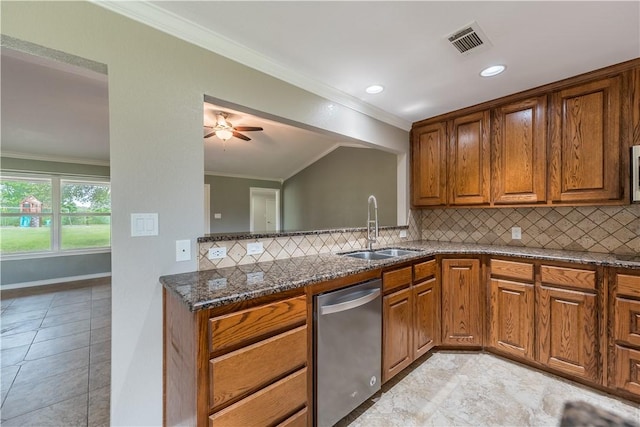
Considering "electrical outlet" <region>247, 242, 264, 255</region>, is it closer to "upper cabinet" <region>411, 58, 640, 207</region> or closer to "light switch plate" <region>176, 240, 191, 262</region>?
"light switch plate" <region>176, 240, 191, 262</region>

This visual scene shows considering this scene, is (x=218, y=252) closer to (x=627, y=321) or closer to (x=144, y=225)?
(x=144, y=225)

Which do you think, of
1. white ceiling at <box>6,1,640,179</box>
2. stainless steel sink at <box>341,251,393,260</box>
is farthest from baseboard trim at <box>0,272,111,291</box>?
stainless steel sink at <box>341,251,393,260</box>

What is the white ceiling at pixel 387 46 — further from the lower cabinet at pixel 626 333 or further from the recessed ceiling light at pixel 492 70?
the lower cabinet at pixel 626 333

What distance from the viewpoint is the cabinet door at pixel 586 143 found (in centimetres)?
203

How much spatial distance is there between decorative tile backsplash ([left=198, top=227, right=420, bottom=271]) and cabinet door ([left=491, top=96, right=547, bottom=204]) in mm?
1172

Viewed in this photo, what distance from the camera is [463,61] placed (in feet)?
6.37

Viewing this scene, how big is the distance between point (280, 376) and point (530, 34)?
8.17 ft

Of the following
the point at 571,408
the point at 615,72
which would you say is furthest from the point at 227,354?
the point at 615,72

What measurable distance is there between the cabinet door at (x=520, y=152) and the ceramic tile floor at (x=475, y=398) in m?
1.50

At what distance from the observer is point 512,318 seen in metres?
2.27

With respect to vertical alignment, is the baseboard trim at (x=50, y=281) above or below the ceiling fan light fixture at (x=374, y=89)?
below

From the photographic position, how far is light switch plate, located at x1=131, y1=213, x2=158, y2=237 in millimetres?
1399

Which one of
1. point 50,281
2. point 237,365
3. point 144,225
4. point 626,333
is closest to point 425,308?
point 626,333

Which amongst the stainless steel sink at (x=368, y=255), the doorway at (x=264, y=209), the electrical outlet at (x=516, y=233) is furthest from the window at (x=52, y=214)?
the electrical outlet at (x=516, y=233)
